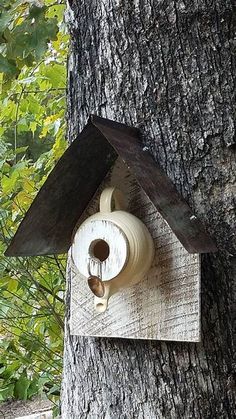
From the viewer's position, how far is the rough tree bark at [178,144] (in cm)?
92

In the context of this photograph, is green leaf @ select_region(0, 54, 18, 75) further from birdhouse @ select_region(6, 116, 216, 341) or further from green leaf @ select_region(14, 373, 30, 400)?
green leaf @ select_region(14, 373, 30, 400)

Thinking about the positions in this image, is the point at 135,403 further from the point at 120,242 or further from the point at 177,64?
the point at 177,64

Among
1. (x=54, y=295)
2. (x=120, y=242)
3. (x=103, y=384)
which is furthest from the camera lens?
(x=54, y=295)

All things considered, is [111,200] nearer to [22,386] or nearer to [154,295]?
[154,295]

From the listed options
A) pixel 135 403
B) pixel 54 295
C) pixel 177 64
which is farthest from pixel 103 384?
pixel 54 295

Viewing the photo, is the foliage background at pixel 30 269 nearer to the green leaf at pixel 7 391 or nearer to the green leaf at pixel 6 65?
the green leaf at pixel 7 391

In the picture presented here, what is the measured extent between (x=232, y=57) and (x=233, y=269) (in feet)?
1.14

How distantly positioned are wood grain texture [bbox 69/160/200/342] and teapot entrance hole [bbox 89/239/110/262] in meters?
0.07

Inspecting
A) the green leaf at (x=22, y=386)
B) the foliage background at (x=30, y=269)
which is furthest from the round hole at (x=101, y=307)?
the green leaf at (x=22, y=386)

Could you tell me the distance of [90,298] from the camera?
3.45ft

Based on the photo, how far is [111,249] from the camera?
3.02 feet

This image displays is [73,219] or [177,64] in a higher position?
[177,64]

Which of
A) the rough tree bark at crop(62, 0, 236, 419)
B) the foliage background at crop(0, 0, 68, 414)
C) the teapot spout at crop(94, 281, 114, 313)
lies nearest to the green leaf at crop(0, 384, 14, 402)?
the foliage background at crop(0, 0, 68, 414)

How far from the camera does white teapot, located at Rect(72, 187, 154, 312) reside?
2.98 ft
